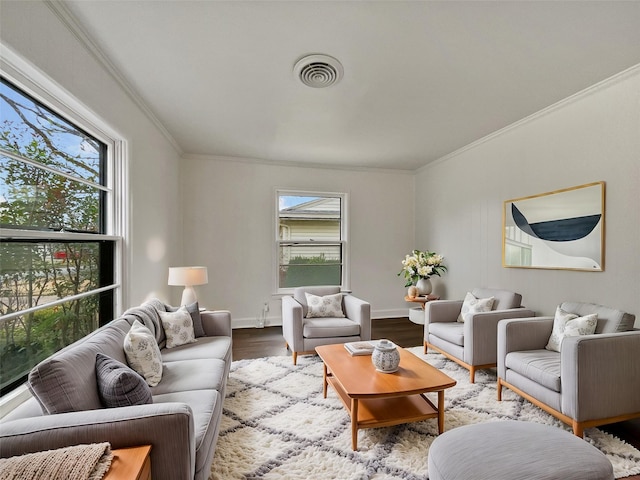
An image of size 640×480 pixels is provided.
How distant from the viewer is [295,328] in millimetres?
3312

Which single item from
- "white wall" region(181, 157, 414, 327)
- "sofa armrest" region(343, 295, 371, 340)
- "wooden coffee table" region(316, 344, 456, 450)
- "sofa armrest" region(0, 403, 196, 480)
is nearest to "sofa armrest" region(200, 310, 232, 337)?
"wooden coffee table" region(316, 344, 456, 450)

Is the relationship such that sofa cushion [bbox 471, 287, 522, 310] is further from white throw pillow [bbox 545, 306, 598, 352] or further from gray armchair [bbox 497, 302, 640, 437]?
gray armchair [bbox 497, 302, 640, 437]

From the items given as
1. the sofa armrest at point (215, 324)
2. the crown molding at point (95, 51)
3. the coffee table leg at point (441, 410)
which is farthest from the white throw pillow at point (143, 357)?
the crown molding at point (95, 51)

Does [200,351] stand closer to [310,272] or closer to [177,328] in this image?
[177,328]

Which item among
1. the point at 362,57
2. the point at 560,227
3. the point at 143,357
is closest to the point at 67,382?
the point at 143,357

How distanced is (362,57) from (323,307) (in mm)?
2552

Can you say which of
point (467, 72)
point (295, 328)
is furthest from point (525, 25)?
point (295, 328)

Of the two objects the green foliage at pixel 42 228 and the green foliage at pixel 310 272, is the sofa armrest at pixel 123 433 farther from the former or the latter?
the green foliage at pixel 310 272

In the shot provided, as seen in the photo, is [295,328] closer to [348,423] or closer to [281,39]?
[348,423]

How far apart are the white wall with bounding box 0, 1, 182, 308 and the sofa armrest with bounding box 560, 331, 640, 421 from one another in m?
3.35

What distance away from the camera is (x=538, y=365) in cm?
225

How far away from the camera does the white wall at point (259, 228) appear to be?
4.76 metres

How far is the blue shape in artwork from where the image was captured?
2.79 m

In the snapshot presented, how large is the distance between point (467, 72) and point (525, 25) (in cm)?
55
